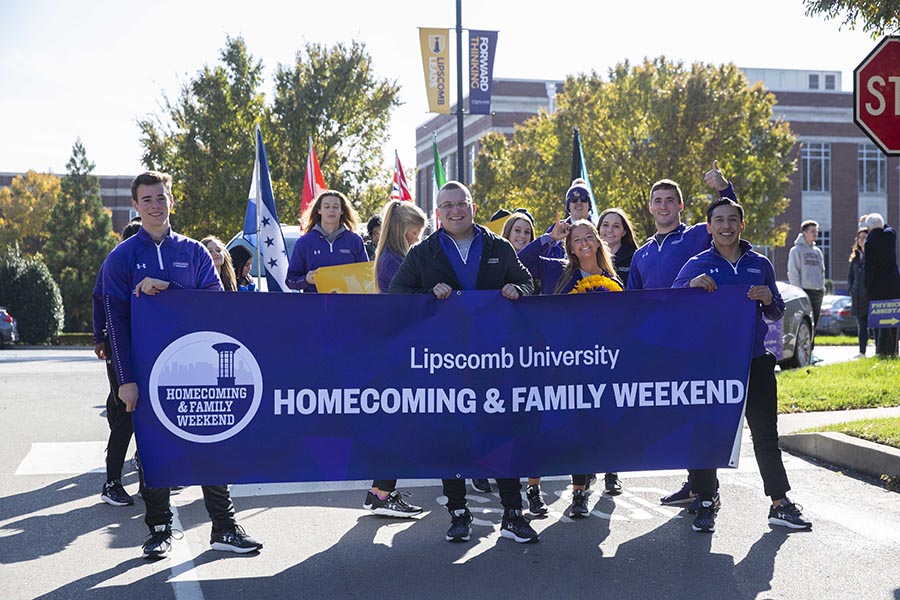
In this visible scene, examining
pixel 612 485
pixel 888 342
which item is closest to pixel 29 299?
pixel 888 342

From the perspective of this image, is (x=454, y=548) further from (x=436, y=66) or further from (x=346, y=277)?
(x=436, y=66)

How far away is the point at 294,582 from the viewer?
5328 millimetres

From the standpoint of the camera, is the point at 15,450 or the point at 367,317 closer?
the point at 367,317

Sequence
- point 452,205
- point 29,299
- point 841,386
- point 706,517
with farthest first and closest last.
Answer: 1. point 29,299
2. point 841,386
3. point 706,517
4. point 452,205

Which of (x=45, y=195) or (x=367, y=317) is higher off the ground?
(x=45, y=195)

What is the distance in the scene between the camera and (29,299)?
114 feet

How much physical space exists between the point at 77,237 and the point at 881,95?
159ft

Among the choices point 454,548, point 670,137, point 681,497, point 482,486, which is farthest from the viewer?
point 670,137

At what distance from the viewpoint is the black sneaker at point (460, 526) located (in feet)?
20.1

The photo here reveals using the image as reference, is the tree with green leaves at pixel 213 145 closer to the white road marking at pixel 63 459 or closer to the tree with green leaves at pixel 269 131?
the tree with green leaves at pixel 269 131

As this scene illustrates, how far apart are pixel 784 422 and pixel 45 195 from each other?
2570 inches

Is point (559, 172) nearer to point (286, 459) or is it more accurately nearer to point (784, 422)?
point (784, 422)

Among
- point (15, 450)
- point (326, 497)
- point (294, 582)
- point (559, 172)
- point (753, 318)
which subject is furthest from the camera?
point (559, 172)

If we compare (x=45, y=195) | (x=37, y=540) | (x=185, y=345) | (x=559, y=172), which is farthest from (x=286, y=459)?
(x=45, y=195)
